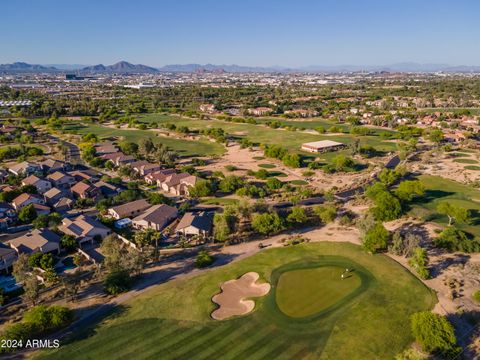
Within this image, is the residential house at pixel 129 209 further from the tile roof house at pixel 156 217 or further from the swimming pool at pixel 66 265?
the swimming pool at pixel 66 265

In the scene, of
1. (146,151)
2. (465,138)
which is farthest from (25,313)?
(465,138)

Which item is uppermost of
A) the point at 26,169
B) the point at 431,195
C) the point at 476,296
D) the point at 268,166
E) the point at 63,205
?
the point at 26,169

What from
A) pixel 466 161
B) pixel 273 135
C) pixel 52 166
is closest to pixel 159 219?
pixel 52 166

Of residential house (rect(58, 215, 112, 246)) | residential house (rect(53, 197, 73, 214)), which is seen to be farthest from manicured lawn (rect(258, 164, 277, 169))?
residential house (rect(58, 215, 112, 246))

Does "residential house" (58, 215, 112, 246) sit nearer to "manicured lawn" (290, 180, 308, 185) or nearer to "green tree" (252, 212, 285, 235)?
"green tree" (252, 212, 285, 235)

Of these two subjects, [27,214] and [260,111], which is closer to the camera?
[27,214]

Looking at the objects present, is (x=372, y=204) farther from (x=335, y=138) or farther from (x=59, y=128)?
(x=59, y=128)

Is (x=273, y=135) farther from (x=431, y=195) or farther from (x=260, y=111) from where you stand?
(x=431, y=195)
